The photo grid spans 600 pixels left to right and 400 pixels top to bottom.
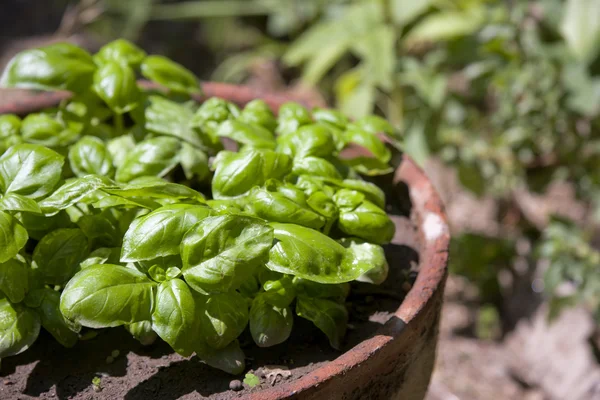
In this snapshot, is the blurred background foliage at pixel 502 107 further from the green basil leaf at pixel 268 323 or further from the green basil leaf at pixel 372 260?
the green basil leaf at pixel 268 323

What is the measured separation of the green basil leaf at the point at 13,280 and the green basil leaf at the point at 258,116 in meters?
0.40

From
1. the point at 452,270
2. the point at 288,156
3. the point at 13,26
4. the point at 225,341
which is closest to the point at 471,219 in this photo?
the point at 452,270

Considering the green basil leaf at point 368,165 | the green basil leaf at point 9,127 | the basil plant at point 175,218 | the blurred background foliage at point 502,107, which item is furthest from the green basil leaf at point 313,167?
the blurred background foliage at point 502,107

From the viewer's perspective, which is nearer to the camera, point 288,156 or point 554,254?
point 288,156

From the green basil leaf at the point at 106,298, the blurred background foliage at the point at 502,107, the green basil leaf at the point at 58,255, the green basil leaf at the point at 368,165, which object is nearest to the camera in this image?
the green basil leaf at the point at 106,298

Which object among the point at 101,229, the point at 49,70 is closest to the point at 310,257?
the point at 101,229

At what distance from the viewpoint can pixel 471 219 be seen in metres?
2.64

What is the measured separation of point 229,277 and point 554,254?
4.32 ft

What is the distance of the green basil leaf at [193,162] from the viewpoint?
943 mm

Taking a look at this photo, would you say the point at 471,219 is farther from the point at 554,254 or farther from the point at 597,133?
the point at 554,254

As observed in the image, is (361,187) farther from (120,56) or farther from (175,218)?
(120,56)

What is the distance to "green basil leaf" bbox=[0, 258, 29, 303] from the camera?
0.76m

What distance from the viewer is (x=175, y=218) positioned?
73 centimetres

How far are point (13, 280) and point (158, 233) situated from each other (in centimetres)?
19
